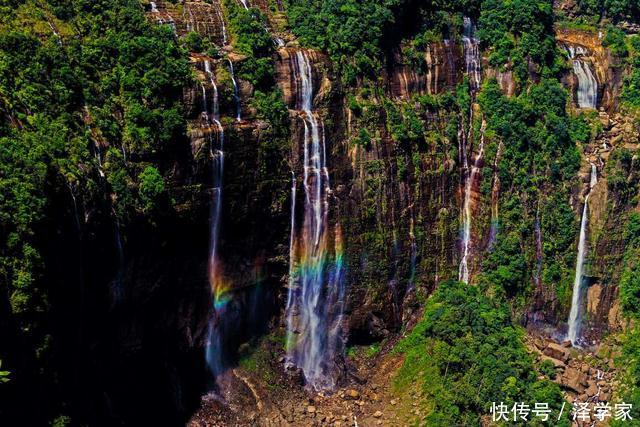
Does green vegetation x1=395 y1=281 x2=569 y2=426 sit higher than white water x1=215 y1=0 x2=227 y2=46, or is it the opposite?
white water x1=215 y1=0 x2=227 y2=46

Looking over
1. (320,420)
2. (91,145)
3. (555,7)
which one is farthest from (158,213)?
(555,7)

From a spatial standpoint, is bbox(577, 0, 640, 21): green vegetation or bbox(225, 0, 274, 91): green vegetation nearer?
bbox(225, 0, 274, 91): green vegetation

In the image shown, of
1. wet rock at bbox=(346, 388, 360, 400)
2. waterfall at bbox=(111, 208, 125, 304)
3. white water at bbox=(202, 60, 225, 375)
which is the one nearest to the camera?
waterfall at bbox=(111, 208, 125, 304)

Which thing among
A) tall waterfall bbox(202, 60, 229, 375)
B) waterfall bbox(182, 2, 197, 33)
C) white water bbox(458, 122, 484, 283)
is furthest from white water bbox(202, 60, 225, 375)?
white water bbox(458, 122, 484, 283)

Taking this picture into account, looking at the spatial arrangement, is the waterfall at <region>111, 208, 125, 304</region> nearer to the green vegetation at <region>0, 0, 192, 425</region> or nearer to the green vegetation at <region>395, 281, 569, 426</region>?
the green vegetation at <region>0, 0, 192, 425</region>

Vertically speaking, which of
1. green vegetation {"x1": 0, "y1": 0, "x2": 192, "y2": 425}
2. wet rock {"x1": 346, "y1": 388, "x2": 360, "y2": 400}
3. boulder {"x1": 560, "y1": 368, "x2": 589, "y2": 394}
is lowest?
wet rock {"x1": 346, "y1": 388, "x2": 360, "y2": 400}

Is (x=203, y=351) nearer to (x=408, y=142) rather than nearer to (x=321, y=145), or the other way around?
(x=321, y=145)
